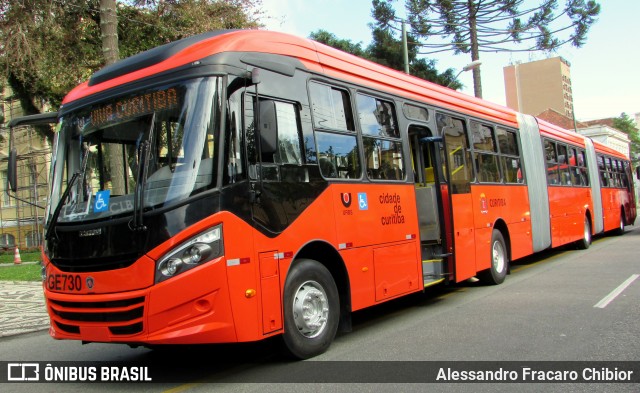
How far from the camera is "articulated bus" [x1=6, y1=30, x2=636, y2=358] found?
178 inches

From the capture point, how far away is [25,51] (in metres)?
14.4

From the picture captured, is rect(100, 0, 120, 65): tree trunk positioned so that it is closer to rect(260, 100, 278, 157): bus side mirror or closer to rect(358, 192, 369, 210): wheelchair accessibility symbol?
rect(358, 192, 369, 210): wheelchair accessibility symbol

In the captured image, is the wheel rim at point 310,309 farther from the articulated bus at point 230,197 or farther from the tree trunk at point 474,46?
the tree trunk at point 474,46

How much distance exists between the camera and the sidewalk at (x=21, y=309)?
8.48 meters

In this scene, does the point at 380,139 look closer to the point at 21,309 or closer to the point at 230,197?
the point at 230,197

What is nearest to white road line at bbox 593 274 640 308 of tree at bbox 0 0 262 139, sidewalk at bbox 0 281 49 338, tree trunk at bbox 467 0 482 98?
sidewalk at bbox 0 281 49 338

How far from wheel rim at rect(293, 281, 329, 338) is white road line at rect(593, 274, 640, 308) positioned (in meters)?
4.20

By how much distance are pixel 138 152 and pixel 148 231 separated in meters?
0.74

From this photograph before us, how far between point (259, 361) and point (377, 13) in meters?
19.6

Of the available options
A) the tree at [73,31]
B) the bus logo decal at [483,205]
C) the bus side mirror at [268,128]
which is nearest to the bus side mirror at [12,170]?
the bus side mirror at [268,128]

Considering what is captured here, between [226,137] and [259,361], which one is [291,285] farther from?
[226,137]

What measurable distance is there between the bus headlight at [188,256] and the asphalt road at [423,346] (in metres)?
1.09

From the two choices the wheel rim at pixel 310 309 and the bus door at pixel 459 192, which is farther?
the bus door at pixel 459 192

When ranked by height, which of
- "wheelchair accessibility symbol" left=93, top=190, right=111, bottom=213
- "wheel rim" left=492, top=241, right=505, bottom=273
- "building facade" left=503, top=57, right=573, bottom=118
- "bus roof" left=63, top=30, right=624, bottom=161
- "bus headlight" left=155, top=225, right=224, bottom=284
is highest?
"building facade" left=503, top=57, right=573, bottom=118
